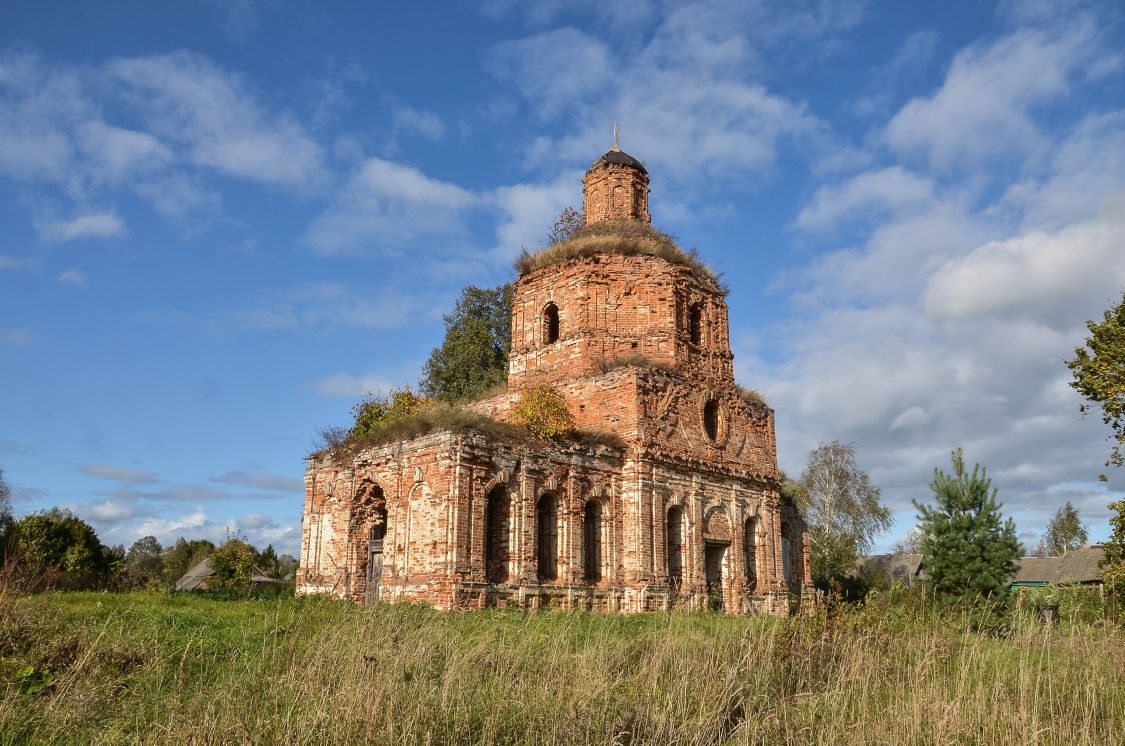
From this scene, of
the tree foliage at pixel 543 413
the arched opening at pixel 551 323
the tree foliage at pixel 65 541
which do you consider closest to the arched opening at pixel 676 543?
the tree foliage at pixel 543 413

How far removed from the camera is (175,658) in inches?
376

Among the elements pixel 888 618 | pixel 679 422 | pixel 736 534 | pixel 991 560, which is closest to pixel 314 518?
pixel 679 422

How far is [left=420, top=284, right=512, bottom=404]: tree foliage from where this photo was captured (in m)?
35.2

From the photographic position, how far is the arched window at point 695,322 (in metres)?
24.6

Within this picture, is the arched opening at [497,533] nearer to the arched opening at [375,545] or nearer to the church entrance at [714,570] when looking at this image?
the arched opening at [375,545]

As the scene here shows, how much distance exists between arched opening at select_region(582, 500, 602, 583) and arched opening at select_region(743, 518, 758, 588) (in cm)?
501

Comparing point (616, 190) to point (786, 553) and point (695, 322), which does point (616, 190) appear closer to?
point (695, 322)

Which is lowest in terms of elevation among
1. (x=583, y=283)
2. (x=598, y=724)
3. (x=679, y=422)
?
(x=598, y=724)

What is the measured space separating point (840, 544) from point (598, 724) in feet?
109

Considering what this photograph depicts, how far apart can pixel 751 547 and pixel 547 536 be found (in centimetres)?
725

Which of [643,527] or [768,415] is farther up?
[768,415]

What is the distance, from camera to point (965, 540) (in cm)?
1880

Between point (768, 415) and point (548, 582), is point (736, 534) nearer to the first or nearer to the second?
point (768, 415)

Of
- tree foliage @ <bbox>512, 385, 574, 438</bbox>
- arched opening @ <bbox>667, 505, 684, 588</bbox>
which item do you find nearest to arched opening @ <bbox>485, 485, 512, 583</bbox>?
tree foliage @ <bbox>512, 385, 574, 438</bbox>
